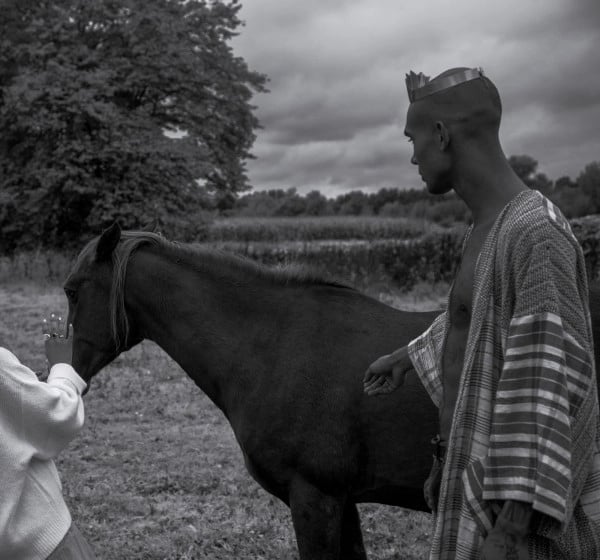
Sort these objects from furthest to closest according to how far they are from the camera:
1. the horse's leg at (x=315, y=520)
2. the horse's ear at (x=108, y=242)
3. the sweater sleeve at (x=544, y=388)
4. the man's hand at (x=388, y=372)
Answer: the horse's ear at (x=108, y=242) < the horse's leg at (x=315, y=520) < the man's hand at (x=388, y=372) < the sweater sleeve at (x=544, y=388)

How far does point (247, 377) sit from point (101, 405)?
554 centimetres

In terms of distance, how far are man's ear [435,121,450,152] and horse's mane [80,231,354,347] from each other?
1620mm

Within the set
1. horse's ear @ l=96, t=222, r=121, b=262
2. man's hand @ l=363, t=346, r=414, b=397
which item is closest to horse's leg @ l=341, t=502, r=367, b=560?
man's hand @ l=363, t=346, r=414, b=397

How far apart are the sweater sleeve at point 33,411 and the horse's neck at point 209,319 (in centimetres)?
105

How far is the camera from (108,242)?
133 inches

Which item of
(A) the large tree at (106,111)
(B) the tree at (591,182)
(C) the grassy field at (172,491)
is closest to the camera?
(C) the grassy field at (172,491)

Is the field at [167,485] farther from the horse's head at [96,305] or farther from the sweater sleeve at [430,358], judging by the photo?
the sweater sleeve at [430,358]

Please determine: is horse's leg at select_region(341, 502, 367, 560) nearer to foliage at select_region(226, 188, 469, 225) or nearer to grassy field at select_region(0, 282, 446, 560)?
grassy field at select_region(0, 282, 446, 560)

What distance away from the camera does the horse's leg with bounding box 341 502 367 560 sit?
3182 millimetres

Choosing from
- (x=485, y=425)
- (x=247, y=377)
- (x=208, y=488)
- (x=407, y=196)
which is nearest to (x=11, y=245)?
(x=208, y=488)

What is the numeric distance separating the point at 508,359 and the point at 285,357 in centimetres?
160

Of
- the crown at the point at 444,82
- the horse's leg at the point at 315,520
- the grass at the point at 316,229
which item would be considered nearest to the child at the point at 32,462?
the horse's leg at the point at 315,520

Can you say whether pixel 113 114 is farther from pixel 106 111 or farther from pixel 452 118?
pixel 452 118

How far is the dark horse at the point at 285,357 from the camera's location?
295 cm
